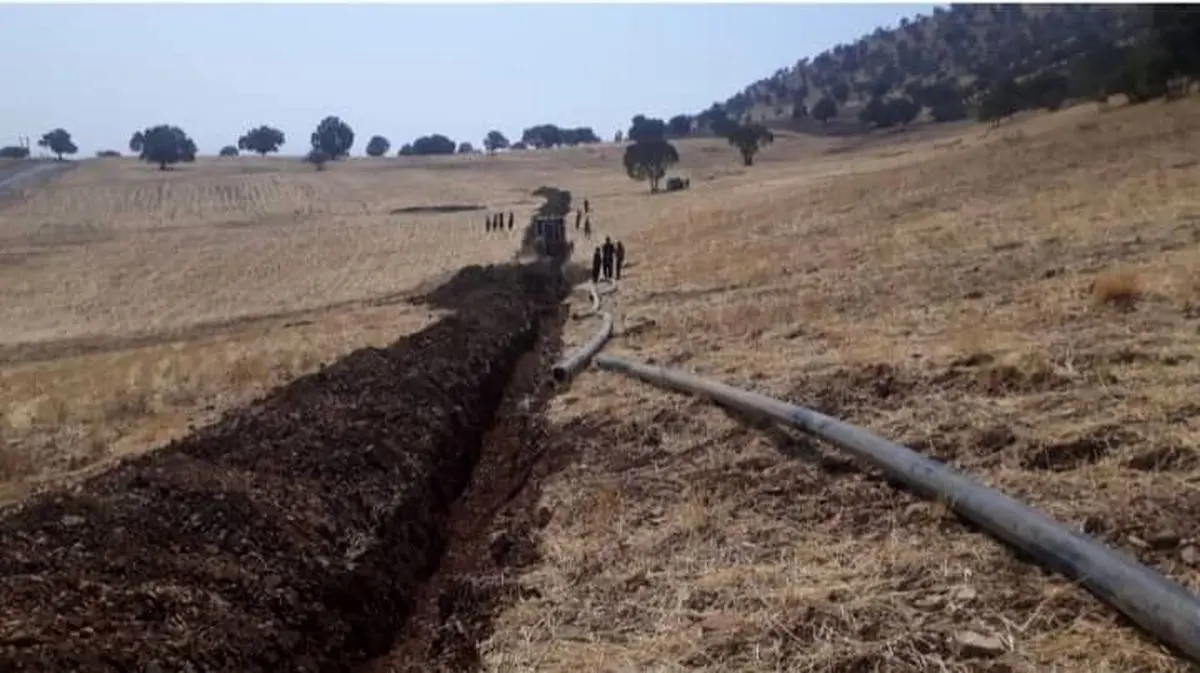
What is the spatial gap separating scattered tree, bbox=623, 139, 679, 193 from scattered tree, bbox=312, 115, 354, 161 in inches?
2870

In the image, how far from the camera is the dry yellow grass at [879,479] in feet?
14.8

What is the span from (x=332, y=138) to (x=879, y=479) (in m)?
140

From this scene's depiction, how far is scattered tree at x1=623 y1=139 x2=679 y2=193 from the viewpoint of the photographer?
2768 inches

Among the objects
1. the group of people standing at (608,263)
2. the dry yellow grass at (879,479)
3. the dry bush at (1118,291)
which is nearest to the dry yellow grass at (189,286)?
the group of people standing at (608,263)

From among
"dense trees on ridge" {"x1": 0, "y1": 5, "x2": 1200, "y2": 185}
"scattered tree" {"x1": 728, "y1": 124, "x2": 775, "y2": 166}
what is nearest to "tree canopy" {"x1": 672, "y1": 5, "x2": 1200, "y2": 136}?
"dense trees on ridge" {"x1": 0, "y1": 5, "x2": 1200, "y2": 185}

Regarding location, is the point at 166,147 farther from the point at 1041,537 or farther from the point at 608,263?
the point at 1041,537

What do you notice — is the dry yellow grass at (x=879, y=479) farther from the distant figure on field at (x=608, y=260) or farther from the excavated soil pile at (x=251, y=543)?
the distant figure on field at (x=608, y=260)

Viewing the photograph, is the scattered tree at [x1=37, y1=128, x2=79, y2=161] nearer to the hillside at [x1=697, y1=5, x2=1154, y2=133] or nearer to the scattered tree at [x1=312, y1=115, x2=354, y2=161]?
the scattered tree at [x1=312, y1=115, x2=354, y2=161]

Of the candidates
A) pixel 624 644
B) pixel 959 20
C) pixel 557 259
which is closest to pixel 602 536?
pixel 624 644

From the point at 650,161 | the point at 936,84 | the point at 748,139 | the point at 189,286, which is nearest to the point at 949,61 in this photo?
the point at 936,84

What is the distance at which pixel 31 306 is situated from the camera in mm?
30875

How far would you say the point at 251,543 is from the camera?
6.29 meters

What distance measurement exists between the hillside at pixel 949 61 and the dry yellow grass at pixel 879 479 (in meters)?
62.2

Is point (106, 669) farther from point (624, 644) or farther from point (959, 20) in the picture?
point (959, 20)
